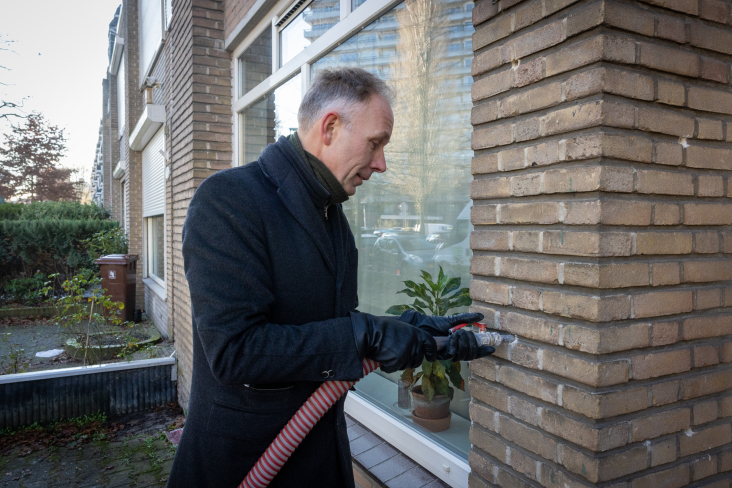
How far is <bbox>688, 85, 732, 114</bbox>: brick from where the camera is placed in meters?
1.58

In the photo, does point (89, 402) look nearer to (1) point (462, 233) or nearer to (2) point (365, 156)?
(1) point (462, 233)

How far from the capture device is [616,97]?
4.61 ft

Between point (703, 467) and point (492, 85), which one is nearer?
point (703, 467)

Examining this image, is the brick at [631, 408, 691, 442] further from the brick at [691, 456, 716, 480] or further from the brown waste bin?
the brown waste bin

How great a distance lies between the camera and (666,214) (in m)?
1.53

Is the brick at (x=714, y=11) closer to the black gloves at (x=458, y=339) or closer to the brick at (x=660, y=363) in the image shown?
the brick at (x=660, y=363)

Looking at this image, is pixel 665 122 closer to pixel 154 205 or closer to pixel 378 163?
pixel 378 163

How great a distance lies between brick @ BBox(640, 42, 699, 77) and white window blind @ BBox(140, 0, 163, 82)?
9.82 meters

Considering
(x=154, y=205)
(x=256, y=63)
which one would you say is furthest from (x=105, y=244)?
(x=256, y=63)

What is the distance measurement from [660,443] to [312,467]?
113cm

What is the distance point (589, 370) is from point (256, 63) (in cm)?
462

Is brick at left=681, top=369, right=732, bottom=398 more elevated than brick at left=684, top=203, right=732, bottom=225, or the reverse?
brick at left=684, top=203, right=732, bottom=225

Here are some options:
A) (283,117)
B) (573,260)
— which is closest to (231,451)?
(573,260)

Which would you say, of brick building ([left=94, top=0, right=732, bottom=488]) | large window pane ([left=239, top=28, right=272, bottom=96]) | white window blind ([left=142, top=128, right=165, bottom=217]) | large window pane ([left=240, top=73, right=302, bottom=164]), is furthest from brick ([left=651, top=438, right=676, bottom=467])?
white window blind ([left=142, top=128, right=165, bottom=217])
